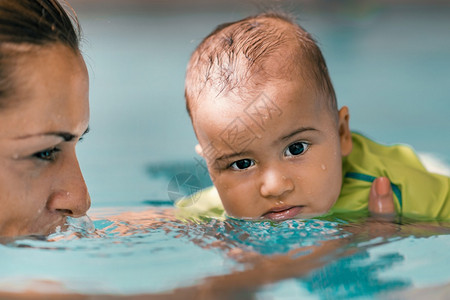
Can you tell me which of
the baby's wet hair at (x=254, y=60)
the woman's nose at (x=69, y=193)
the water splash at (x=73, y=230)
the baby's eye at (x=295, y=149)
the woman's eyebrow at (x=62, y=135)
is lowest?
the water splash at (x=73, y=230)

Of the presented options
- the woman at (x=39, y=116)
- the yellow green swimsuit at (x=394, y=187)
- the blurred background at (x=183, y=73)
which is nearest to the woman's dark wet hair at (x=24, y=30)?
the woman at (x=39, y=116)

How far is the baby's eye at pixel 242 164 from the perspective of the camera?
148 cm

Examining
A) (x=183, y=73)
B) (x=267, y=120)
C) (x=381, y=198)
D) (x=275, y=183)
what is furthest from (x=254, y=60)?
(x=183, y=73)

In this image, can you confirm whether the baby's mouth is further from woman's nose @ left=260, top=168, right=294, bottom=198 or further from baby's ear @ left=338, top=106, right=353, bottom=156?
baby's ear @ left=338, top=106, right=353, bottom=156

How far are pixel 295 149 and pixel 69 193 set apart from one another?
0.53m

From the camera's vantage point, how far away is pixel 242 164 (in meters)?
1.49

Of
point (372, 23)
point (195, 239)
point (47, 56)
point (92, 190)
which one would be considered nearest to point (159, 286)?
point (195, 239)

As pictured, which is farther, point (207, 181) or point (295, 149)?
point (207, 181)

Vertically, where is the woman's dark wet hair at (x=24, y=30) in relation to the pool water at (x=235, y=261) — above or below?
above

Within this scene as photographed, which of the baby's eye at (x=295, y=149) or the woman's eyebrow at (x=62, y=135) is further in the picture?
the baby's eye at (x=295, y=149)

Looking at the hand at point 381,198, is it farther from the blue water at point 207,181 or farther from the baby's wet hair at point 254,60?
the baby's wet hair at point 254,60

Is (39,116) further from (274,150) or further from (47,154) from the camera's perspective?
(274,150)

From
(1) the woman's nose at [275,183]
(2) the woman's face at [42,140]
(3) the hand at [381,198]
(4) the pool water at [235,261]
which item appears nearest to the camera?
(4) the pool water at [235,261]

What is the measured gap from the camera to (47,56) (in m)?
1.14
